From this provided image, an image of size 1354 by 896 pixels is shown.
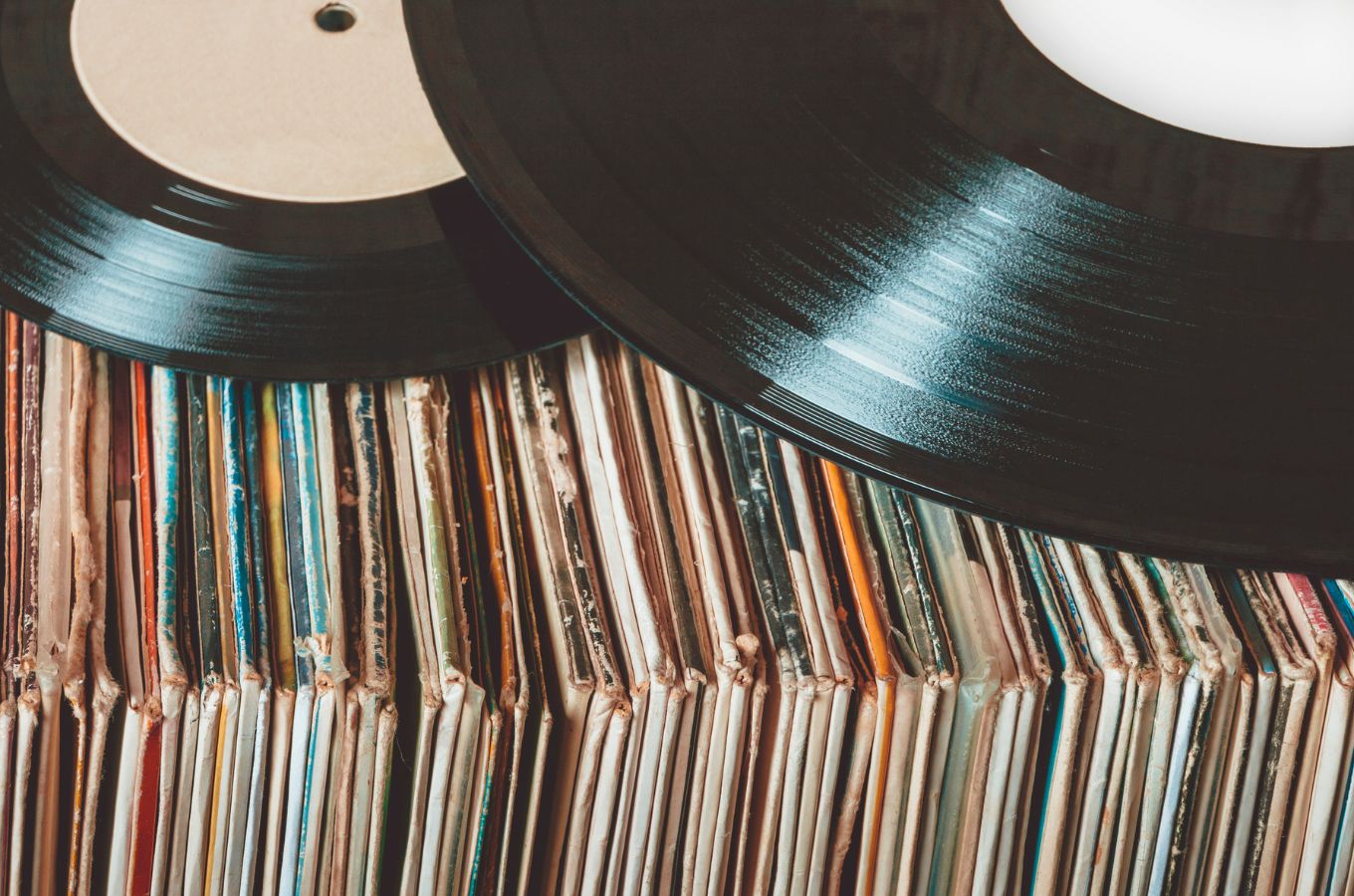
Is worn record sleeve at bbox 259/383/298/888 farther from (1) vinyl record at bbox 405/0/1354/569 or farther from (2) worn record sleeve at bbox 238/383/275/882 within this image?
(1) vinyl record at bbox 405/0/1354/569

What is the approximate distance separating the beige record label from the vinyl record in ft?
0.39

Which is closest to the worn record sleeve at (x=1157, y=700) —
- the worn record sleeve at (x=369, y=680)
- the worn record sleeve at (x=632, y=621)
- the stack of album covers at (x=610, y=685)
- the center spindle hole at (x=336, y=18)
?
the stack of album covers at (x=610, y=685)

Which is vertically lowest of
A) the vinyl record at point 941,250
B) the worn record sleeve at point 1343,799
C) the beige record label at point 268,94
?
the worn record sleeve at point 1343,799

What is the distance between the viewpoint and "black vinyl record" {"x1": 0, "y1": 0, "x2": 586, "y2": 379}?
666 millimetres

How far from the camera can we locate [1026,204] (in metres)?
0.58

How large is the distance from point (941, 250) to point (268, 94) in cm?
43

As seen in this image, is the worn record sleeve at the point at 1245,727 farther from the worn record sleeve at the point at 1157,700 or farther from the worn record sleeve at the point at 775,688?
A: the worn record sleeve at the point at 775,688

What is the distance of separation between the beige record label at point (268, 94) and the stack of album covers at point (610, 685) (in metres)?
0.15

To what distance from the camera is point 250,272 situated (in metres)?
0.68

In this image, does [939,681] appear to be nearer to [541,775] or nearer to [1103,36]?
[541,775]

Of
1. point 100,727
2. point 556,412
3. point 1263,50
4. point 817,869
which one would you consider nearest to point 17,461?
point 100,727

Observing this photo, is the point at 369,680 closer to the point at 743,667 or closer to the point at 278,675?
the point at 278,675

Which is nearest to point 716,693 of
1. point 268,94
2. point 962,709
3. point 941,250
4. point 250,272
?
point 962,709

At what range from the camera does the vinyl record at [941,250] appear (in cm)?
53
